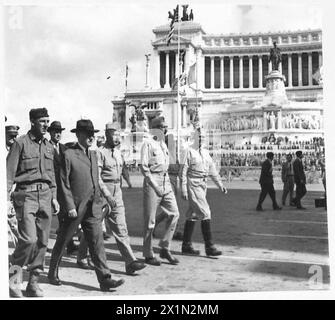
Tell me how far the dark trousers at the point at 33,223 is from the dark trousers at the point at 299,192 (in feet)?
12.1

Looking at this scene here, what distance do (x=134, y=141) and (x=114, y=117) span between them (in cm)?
53

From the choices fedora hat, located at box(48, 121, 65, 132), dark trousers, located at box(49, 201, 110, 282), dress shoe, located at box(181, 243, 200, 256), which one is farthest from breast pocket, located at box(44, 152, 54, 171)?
dress shoe, located at box(181, 243, 200, 256)

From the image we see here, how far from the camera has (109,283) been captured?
607cm

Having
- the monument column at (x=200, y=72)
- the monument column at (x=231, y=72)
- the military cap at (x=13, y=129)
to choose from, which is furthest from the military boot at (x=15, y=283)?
the monument column at (x=231, y=72)

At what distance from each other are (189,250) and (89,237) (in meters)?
1.50

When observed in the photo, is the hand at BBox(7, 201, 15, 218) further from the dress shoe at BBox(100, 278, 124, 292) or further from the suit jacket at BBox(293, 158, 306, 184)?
the suit jacket at BBox(293, 158, 306, 184)

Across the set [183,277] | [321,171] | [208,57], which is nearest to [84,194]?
[183,277]

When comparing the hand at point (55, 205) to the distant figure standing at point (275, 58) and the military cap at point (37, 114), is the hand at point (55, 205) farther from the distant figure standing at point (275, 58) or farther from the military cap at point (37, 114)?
the distant figure standing at point (275, 58)

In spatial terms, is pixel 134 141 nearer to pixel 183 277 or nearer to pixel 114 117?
pixel 114 117

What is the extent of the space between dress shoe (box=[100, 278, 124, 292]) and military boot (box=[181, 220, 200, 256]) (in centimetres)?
100

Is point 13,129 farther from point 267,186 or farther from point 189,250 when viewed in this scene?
point 267,186

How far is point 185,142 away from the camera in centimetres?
716

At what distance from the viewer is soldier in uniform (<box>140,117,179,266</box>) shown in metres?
6.35

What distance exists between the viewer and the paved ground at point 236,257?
20.7 ft
